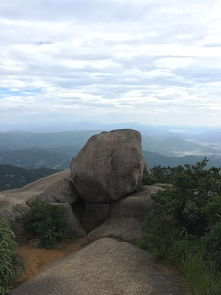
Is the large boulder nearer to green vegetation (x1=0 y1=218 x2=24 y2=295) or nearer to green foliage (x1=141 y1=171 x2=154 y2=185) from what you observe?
green foliage (x1=141 y1=171 x2=154 y2=185)

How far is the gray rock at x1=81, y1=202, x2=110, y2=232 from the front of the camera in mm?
17516

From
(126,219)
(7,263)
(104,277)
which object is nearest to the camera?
(104,277)

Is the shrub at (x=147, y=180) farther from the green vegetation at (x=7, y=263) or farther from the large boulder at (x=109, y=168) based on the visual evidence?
the green vegetation at (x=7, y=263)

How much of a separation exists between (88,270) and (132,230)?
4.60 meters

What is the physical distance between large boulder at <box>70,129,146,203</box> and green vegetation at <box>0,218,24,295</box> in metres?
5.64

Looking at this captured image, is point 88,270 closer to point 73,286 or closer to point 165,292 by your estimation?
point 73,286

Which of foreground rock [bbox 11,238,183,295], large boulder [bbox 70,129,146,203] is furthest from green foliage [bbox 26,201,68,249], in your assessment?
foreground rock [bbox 11,238,183,295]

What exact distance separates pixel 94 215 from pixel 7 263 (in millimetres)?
7505

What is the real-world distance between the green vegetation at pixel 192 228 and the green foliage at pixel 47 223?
173 inches

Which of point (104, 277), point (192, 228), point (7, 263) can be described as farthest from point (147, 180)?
point (7, 263)

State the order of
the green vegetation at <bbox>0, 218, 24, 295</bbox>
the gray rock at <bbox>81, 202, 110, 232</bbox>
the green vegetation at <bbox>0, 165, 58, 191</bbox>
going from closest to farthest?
the green vegetation at <bbox>0, 218, 24, 295</bbox> → the gray rock at <bbox>81, 202, 110, 232</bbox> → the green vegetation at <bbox>0, 165, 58, 191</bbox>

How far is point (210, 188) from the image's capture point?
12797 millimetres

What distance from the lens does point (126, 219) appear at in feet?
52.5

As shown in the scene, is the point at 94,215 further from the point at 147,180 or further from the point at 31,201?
the point at 147,180
